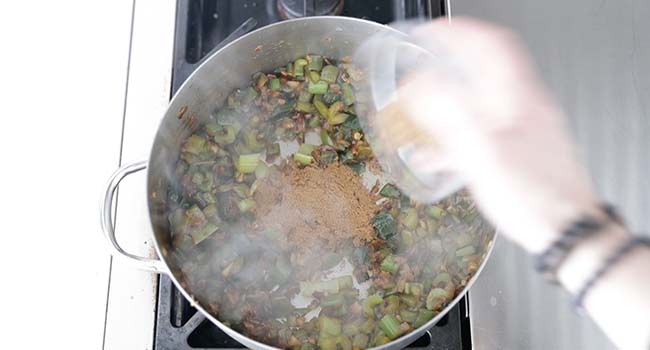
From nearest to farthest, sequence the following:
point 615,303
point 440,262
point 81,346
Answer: point 615,303 < point 81,346 < point 440,262

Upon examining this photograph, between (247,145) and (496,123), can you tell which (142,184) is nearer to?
(247,145)

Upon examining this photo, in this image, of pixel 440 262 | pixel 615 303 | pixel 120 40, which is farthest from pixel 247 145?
pixel 615 303

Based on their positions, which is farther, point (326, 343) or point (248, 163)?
point (248, 163)

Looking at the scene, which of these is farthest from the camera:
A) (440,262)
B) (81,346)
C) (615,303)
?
(440,262)

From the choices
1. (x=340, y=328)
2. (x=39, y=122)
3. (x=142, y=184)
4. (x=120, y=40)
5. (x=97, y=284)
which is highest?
(x=120, y=40)

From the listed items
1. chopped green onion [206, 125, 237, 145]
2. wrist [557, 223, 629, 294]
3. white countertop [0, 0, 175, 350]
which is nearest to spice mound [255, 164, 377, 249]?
chopped green onion [206, 125, 237, 145]

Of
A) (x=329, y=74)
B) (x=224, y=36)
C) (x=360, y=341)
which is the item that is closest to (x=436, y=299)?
(x=360, y=341)

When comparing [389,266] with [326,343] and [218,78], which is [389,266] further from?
[218,78]
